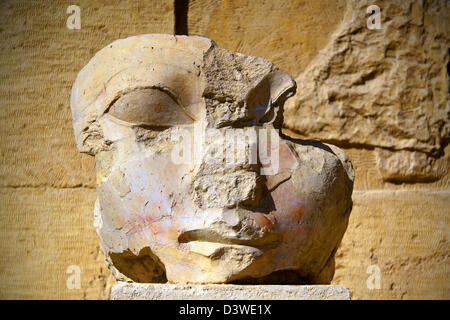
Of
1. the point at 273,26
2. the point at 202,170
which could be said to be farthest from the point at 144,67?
the point at 273,26

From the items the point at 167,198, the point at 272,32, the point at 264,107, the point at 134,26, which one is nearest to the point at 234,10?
the point at 272,32

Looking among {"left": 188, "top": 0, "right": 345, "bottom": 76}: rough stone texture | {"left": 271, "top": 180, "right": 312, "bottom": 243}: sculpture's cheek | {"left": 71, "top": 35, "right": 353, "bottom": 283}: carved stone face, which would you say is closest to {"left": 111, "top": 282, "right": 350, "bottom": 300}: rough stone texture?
{"left": 71, "top": 35, "right": 353, "bottom": 283}: carved stone face

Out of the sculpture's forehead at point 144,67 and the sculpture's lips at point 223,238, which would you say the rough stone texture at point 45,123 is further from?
the sculpture's lips at point 223,238

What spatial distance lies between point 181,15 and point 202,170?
1.92 m

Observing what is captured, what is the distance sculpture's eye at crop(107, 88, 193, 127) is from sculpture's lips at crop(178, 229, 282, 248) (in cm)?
38

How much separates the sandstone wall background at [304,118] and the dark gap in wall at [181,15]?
16mm

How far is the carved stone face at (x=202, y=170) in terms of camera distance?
276 centimetres

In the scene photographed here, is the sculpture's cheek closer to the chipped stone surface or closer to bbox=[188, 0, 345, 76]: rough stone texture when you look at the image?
the chipped stone surface

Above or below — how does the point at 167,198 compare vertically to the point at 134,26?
below

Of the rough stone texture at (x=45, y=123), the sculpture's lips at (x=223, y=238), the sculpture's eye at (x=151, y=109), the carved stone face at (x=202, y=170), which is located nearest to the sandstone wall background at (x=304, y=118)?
the rough stone texture at (x=45, y=123)

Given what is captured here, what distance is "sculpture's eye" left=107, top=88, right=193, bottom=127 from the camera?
9.44 ft

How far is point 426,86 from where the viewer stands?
454 cm

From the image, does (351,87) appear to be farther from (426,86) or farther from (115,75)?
(115,75)

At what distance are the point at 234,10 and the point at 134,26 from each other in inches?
21.2
